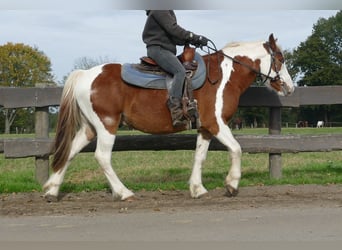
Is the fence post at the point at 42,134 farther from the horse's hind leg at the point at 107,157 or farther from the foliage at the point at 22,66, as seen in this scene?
A: the foliage at the point at 22,66

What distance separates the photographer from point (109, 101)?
21.9ft

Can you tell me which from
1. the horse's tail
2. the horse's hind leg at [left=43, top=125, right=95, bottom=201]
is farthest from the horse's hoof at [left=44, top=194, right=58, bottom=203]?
the horse's tail

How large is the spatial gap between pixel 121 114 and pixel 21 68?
59209mm

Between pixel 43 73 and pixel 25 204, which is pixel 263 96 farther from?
pixel 43 73

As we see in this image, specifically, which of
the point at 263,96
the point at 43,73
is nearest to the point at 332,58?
the point at 43,73

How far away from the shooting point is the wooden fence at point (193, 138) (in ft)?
25.3

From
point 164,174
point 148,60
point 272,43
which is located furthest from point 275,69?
point 164,174

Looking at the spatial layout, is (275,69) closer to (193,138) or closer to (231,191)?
(193,138)

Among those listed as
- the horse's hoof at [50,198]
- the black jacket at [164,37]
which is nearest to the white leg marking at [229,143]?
the black jacket at [164,37]

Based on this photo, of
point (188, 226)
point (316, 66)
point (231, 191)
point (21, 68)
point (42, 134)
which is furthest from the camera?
point (316, 66)

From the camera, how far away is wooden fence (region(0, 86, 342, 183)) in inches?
304

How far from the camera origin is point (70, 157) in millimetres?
6941

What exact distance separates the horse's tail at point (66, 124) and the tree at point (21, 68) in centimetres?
5077

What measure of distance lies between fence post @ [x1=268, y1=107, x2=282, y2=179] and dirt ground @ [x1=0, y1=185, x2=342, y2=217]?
0.92m
